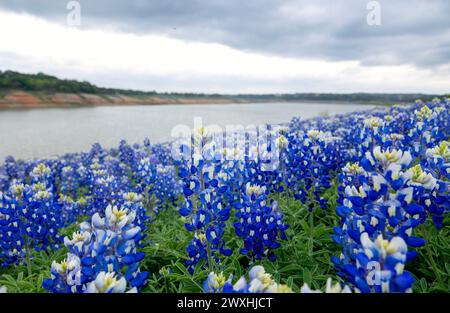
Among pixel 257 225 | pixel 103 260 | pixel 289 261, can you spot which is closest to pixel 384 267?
pixel 103 260

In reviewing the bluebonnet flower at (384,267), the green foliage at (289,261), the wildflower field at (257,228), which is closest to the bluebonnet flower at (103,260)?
the wildflower field at (257,228)

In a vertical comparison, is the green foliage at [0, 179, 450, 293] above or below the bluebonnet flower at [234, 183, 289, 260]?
below

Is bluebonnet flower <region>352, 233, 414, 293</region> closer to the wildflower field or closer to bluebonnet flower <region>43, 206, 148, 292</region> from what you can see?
the wildflower field

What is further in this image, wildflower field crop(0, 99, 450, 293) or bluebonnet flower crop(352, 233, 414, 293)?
wildflower field crop(0, 99, 450, 293)

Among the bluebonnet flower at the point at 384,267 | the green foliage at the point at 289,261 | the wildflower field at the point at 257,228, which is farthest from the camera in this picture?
the green foliage at the point at 289,261

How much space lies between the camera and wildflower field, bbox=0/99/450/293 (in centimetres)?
198

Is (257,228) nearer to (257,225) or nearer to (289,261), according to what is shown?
(257,225)

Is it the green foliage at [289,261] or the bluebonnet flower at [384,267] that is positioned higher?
the bluebonnet flower at [384,267]

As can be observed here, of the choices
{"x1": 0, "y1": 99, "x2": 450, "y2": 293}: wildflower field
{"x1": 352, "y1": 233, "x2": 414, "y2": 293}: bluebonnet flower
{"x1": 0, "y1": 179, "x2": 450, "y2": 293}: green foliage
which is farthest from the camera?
{"x1": 0, "y1": 179, "x2": 450, "y2": 293}: green foliage

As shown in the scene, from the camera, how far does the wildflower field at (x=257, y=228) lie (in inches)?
77.8

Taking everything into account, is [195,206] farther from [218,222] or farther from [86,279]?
[86,279]

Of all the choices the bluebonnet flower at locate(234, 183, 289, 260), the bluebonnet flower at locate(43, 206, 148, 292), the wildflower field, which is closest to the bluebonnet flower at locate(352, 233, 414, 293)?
the wildflower field

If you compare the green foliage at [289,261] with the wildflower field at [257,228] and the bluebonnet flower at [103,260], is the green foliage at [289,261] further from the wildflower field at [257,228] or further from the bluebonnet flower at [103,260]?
the bluebonnet flower at [103,260]
